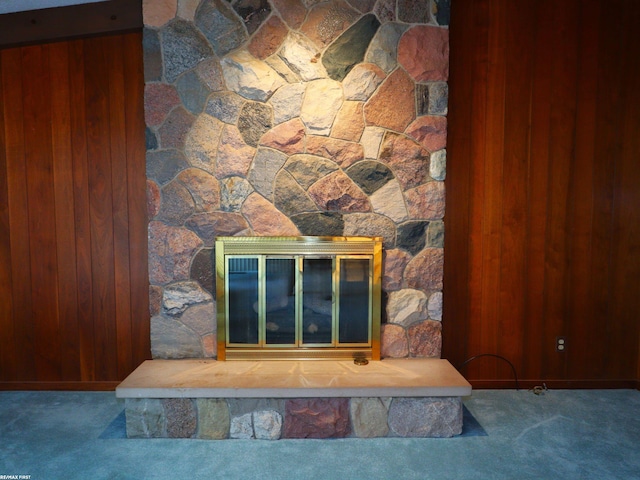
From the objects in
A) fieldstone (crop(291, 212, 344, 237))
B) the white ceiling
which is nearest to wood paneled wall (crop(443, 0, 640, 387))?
fieldstone (crop(291, 212, 344, 237))

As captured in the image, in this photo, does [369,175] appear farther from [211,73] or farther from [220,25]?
[220,25]

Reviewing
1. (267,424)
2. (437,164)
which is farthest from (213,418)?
(437,164)

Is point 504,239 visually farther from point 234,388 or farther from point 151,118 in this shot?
point 151,118

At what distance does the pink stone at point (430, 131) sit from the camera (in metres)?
2.46

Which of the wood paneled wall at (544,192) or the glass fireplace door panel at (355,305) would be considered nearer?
the glass fireplace door panel at (355,305)

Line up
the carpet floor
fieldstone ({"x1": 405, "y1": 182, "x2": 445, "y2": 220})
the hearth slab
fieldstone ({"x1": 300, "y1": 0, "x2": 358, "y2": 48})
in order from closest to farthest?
the carpet floor < the hearth slab < fieldstone ({"x1": 300, "y1": 0, "x2": 358, "y2": 48}) < fieldstone ({"x1": 405, "y1": 182, "x2": 445, "y2": 220})

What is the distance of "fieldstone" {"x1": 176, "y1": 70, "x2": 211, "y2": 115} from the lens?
7.93 feet

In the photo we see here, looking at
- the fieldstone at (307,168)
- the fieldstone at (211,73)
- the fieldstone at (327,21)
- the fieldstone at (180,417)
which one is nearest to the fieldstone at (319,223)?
the fieldstone at (307,168)

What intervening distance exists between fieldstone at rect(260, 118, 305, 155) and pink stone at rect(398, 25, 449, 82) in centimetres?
72

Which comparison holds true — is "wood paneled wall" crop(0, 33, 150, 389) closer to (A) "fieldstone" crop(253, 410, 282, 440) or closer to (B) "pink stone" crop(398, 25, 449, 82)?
(A) "fieldstone" crop(253, 410, 282, 440)

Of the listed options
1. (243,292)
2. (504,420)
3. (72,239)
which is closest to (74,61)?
(72,239)

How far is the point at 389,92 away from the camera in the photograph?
8.00 ft

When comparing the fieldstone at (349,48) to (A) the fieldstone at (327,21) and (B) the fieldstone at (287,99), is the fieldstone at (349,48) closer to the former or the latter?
(A) the fieldstone at (327,21)

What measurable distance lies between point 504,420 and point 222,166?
219 cm
